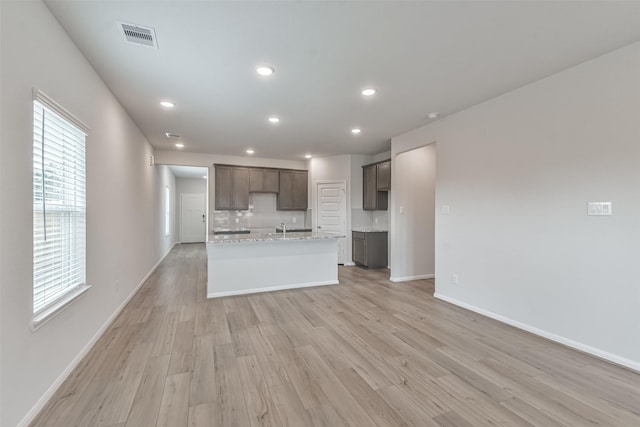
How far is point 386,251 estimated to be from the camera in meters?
6.32

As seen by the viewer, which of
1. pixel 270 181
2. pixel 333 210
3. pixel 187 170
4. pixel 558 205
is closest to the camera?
pixel 558 205

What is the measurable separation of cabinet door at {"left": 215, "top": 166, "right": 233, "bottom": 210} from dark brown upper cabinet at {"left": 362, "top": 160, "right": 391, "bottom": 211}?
3201 millimetres

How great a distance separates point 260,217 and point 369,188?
288 cm

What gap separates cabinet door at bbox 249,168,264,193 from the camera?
6792 millimetres

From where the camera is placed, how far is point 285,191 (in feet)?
23.4

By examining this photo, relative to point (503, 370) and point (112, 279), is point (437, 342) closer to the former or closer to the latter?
point (503, 370)

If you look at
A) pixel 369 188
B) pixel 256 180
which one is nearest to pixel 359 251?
pixel 369 188

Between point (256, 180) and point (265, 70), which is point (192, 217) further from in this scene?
point (265, 70)

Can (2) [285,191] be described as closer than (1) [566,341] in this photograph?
No

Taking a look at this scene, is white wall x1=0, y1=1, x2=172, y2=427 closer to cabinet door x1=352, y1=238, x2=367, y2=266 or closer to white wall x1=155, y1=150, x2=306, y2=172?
white wall x1=155, y1=150, x2=306, y2=172

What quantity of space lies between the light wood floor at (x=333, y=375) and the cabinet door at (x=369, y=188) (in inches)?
126

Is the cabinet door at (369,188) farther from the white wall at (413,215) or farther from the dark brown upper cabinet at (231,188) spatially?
the dark brown upper cabinet at (231,188)

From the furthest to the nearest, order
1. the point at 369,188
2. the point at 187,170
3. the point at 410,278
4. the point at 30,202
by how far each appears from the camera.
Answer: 1. the point at 187,170
2. the point at 369,188
3. the point at 410,278
4. the point at 30,202

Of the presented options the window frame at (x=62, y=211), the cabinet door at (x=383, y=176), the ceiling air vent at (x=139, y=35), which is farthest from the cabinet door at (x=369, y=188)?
the window frame at (x=62, y=211)
